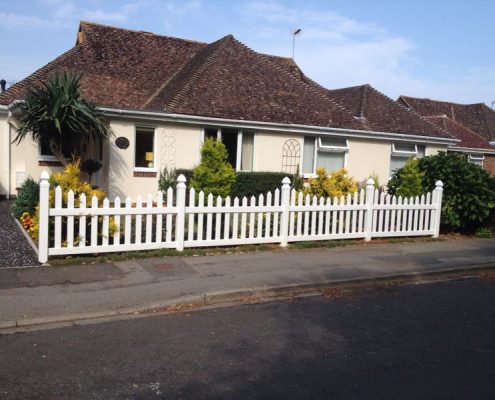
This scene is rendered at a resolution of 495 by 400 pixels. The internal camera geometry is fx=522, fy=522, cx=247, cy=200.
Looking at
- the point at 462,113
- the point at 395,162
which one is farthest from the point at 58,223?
the point at 462,113

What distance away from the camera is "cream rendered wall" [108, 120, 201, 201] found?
51.3 ft

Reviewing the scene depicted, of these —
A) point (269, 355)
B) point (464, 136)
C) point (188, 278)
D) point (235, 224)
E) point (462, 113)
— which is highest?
point (462, 113)

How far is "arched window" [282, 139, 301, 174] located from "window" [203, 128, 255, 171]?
1241 mm

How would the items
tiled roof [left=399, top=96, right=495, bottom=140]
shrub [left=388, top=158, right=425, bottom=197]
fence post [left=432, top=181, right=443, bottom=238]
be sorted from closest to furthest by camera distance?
fence post [left=432, top=181, right=443, bottom=238]
shrub [left=388, top=158, right=425, bottom=197]
tiled roof [left=399, top=96, right=495, bottom=140]

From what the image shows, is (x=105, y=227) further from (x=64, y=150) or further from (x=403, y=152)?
(x=403, y=152)

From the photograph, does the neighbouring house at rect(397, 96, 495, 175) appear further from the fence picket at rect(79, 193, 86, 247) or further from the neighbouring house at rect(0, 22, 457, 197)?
the fence picket at rect(79, 193, 86, 247)

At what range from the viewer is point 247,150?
1723cm

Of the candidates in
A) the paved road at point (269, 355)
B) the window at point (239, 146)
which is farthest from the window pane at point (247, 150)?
the paved road at point (269, 355)

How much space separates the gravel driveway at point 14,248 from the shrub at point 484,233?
10.4 m

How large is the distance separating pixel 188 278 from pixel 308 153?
453 inches

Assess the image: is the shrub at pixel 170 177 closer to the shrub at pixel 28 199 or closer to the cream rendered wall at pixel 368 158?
the shrub at pixel 28 199

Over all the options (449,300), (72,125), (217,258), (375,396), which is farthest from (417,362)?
(72,125)

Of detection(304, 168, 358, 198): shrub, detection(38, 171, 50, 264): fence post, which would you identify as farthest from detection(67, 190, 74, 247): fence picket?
detection(304, 168, 358, 198): shrub

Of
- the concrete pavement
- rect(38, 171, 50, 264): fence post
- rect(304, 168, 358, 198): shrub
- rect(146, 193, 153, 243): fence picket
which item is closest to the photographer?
the concrete pavement
